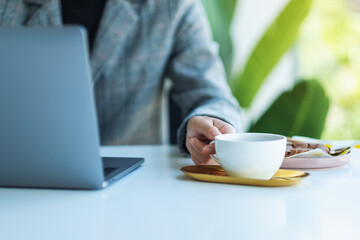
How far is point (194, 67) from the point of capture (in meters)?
1.23

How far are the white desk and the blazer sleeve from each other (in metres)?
0.51

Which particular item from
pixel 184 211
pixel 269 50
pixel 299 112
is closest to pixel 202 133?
pixel 184 211

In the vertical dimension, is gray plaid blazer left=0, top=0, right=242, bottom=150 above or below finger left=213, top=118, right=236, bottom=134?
above

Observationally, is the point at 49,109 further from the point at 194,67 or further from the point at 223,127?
the point at 194,67

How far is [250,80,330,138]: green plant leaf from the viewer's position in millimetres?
1640

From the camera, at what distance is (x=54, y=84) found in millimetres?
458

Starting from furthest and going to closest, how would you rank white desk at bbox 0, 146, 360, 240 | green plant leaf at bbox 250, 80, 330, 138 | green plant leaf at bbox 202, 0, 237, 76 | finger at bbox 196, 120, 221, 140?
green plant leaf at bbox 202, 0, 237, 76 → green plant leaf at bbox 250, 80, 330, 138 → finger at bbox 196, 120, 221, 140 → white desk at bbox 0, 146, 360, 240

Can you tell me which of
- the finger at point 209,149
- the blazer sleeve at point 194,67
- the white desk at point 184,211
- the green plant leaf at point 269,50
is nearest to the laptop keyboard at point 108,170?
the white desk at point 184,211

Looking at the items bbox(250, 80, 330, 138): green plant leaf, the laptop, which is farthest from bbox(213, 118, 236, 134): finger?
bbox(250, 80, 330, 138): green plant leaf

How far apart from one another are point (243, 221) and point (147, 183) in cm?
22

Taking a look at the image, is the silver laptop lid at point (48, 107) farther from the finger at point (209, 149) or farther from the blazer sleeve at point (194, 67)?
the blazer sleeve at point (194, 67)

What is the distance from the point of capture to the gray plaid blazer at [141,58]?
3.94ft

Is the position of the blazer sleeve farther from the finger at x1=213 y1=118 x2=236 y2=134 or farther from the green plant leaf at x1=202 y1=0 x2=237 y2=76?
the green plant leaf at x1=202 y1=0 x2=237 y2=76

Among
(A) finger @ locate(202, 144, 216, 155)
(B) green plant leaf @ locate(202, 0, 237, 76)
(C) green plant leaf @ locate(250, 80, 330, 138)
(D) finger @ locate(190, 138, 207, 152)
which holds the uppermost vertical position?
(B) green plant leaf @ locate(202, 0, 237, 76)
